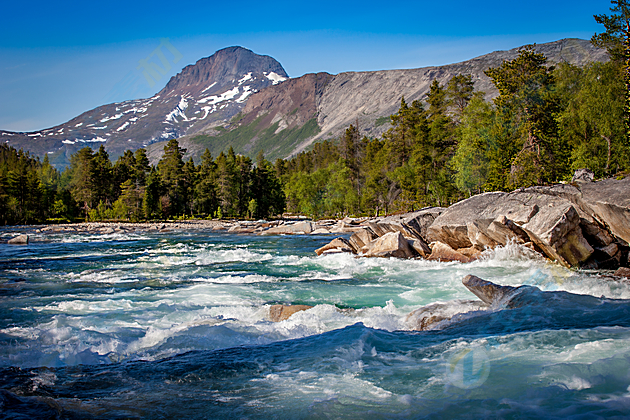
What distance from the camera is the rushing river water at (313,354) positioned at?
16.6ft

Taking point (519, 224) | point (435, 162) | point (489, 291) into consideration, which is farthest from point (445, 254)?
point (435, 162)

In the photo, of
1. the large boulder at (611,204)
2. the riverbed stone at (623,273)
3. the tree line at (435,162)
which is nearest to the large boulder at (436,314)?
the riverbed stone at (623,273)

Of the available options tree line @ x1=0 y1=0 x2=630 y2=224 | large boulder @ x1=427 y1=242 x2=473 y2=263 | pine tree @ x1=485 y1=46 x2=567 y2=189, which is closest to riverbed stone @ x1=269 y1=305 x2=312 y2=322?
large boulder @ x1=427 y1=242 x2=473 y2=263

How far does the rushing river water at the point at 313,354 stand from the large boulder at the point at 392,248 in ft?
23.7

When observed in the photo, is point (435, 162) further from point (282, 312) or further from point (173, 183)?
point (173, 183)

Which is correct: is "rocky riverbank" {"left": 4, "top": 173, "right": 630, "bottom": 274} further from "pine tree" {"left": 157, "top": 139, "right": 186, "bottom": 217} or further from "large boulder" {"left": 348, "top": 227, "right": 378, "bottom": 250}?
"pine tree" {"left": 157, "top": 139, "right": 186, "bottom": 217}

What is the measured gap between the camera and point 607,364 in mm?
5766

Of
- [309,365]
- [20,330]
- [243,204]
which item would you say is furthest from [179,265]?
[243,204]

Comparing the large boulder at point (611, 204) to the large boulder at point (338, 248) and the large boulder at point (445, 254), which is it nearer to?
the large boulder at point (445, 254)

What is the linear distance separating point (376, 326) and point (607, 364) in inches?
185

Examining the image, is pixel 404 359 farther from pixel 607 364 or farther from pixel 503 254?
pixel 503 254

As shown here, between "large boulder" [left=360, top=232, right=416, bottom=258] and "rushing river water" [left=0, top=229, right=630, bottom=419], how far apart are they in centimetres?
723

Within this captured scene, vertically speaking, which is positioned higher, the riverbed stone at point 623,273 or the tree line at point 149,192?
the tree line at point 149,192

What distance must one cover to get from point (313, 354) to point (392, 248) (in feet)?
51.5
